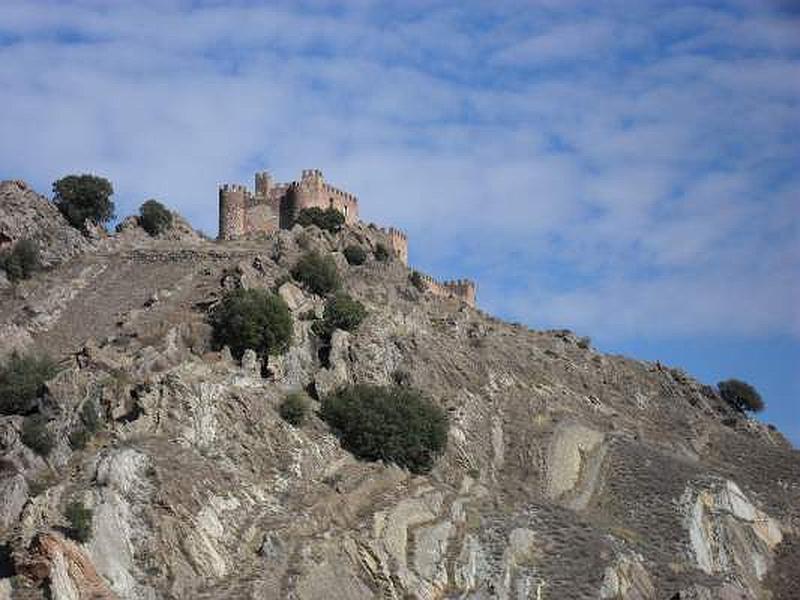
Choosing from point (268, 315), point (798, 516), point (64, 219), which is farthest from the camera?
point (64, 219)

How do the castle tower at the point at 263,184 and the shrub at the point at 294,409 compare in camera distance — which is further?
the castle tower at the point at 263,184

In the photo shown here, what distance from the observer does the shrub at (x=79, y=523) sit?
2178 inches

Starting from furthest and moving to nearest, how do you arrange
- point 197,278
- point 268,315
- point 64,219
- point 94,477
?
point 64,219, point 197,278, point 268,315, point 94,477

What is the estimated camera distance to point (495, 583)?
62812mm

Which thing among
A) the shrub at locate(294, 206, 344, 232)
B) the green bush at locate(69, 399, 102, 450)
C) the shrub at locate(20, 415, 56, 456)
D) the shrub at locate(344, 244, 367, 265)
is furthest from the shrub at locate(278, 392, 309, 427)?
the shrub at locate(294, 206, 344, 232)

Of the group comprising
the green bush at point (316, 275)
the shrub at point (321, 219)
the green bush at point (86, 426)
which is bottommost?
the green bush at point (86, 426)

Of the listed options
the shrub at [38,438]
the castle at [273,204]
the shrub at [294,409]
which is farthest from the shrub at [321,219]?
the shrub at [38,438]

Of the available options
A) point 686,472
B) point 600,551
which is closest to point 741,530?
point 686,472

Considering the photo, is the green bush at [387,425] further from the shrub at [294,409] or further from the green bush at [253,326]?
the green bush at [253,326]

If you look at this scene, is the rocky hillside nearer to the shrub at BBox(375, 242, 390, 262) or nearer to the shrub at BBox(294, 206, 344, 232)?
the shrub at BBox(375, 242, 390, 262)

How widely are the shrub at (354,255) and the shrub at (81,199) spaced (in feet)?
52.6

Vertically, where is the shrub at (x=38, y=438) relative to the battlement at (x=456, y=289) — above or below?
below

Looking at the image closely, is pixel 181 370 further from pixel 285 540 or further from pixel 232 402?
pixel 285 540

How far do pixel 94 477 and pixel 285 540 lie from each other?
7290mm
